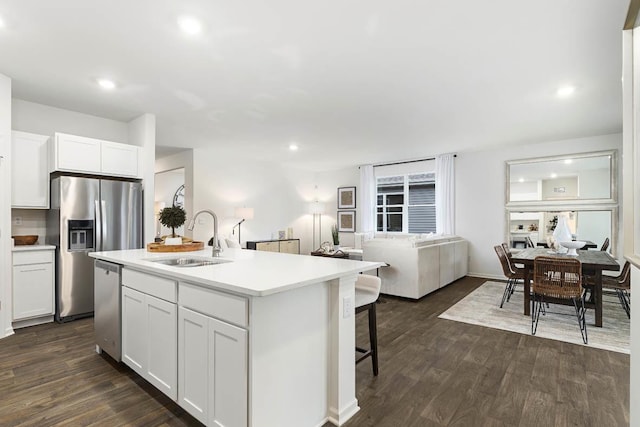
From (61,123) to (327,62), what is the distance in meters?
3.56

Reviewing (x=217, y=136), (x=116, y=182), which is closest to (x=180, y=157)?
(x=217, y=136)

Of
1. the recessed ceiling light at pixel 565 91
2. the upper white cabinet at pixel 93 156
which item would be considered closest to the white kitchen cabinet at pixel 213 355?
the upper white cabinet at pixel 93 156

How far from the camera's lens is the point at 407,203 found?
7625mm

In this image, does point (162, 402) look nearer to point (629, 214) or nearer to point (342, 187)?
point (629, 214)

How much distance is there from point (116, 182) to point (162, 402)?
2.96 metres

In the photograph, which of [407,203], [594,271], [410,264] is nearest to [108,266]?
[410,264]

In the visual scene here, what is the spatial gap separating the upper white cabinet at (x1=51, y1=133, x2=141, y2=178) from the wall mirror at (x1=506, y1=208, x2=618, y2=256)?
6.40m

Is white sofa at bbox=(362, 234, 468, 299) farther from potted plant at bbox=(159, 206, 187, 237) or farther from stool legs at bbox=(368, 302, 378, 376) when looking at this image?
potted plant at bbox=(159, 206, 187, 237)

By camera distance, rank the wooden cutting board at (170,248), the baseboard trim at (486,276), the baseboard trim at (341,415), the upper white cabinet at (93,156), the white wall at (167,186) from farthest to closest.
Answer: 1. the white wall at (167,186)
2. the baseboard trim at (486,276)
3. the upper white cabinet at (93,156)
4. the wooden cutting board at (170,248)
5. the baseboard trim at (341,415)

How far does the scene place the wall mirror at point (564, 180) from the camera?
5258mm

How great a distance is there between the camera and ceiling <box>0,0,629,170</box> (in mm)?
2172

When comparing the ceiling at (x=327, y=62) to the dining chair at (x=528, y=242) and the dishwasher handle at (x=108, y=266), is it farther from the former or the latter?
the dining chair at (x=528, y=242)

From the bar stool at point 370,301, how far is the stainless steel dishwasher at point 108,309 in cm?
185

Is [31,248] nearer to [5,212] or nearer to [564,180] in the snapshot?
[5,212]
